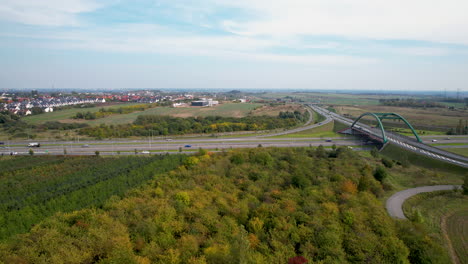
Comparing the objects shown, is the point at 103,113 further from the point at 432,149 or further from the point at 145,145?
the point at 432,149

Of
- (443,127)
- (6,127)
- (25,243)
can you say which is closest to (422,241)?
(25,243)

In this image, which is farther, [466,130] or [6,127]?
[6,127]

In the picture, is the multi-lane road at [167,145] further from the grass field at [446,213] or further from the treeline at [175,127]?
the grass field at [446,213]

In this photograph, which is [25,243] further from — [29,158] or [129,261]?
[29,158]

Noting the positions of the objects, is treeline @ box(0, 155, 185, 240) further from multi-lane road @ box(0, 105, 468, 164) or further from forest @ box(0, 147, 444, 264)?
multi-lane road @ box(0, 105, 468, 164)

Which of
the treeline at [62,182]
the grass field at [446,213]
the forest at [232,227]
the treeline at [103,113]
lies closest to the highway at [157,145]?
the treeline at [62,182]

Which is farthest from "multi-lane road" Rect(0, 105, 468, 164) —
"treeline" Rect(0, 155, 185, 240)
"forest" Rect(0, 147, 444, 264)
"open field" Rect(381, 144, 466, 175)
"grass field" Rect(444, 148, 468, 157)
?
"forest" Rect(0, 147, 444, 264)

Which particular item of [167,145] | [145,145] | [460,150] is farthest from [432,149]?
[145,145]

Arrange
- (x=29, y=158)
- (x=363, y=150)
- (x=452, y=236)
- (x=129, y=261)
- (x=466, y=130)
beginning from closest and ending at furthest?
1. (x=129, y=261)
2. (x=452, y=236)
3. (x=29, y=158)
4. (x=363, y=150)
5. (x=466, y=130)
